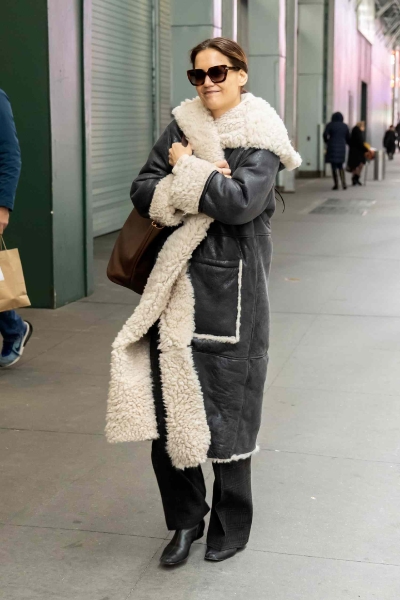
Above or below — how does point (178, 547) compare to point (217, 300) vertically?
below

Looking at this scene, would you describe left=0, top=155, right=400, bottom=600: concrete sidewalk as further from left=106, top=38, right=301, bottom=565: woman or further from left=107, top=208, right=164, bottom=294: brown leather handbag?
left=107, top=208, right=164, bottom=294: brown leather handbag

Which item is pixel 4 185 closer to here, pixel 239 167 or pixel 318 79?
pixel 239 167

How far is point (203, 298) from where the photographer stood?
3.43 metres

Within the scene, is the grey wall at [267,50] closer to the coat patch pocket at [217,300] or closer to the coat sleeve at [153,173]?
the coat sleeve at [153,173]

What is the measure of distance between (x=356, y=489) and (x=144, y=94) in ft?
40.0

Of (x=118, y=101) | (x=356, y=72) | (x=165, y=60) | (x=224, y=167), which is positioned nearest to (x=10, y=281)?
(x=224, y=167)

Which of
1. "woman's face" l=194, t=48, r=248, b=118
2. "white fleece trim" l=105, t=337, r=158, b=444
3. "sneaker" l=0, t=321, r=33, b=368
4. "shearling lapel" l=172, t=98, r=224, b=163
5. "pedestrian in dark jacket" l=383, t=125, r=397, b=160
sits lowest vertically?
"sneaker" l=0, t=321, r=33, b=368

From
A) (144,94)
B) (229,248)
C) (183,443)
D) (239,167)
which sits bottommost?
(183,443)

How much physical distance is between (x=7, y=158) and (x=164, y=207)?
10.0 ft

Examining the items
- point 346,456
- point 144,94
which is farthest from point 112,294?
point 144,94

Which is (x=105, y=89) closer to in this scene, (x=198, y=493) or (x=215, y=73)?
(x=215, y=73)

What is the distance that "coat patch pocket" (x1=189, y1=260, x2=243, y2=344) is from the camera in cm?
342

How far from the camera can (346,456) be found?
4.82m

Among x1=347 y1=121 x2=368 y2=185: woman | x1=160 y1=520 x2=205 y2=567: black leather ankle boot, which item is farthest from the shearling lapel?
x1=347 y1=121 x2=368 y2=185: woman
